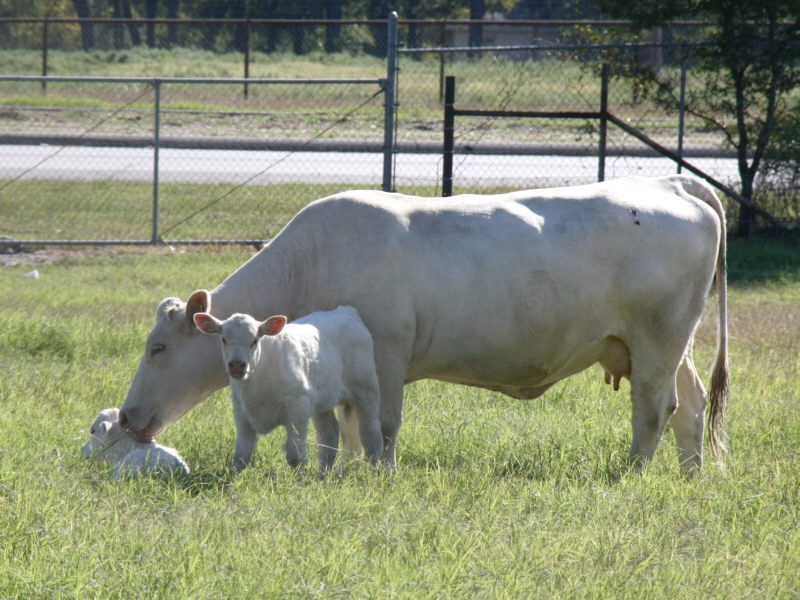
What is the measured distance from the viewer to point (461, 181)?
57.5ft

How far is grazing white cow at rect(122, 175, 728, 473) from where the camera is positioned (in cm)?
600

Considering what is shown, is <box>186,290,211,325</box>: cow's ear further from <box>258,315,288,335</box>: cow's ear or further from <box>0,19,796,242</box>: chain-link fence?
<box>0,19,796,242</box>: chain-link fence

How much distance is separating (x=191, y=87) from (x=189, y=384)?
74.0ft

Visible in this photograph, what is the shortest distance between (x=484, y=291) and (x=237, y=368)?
1470 millimetres

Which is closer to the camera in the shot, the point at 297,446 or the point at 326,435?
the point at 297,446

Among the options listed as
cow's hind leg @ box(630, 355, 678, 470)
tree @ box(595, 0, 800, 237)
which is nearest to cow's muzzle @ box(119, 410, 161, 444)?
cow's hind leg @ box(630, 355, 678, 470)

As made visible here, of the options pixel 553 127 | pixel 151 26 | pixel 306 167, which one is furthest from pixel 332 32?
pixel 306 167

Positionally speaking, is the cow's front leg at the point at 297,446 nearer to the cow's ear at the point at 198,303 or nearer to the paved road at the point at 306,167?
the cow's ear at the point at 198,303

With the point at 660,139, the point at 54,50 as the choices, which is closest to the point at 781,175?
the point at 660,139

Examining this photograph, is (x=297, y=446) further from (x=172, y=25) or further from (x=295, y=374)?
(x=172, y=25)

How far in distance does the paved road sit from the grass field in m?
9.57

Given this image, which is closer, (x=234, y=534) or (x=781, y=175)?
(x=234, y=534)

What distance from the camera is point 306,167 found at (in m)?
19.7

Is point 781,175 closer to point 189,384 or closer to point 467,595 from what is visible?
point 189,384
